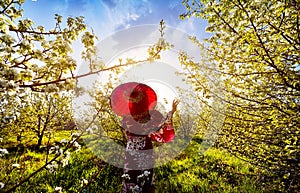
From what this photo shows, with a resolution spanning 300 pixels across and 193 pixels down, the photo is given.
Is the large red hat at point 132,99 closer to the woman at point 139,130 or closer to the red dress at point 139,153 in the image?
the woman at point 139,130

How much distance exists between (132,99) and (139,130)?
467 millimetres

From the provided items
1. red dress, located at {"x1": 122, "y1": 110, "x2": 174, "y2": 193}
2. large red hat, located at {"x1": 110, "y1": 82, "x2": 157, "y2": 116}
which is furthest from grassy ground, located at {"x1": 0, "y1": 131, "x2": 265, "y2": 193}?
large red hat, located at {"x1": 110, "y1": 82, "x2": 157, "y2": 116}

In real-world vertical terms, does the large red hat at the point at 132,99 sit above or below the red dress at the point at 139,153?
above

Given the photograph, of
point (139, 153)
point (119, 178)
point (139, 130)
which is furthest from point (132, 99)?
point (119, 178)

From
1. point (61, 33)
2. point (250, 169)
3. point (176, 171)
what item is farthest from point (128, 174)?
point (250, 169)

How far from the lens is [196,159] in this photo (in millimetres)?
9203

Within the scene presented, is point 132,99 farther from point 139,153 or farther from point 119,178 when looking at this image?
point 119,178

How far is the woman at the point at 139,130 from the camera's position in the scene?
2.85 meters

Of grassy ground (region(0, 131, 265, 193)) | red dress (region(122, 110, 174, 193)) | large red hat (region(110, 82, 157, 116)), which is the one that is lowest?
grassy ground (region(0, 131, 265, 193))

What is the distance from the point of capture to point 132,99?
2818 mm

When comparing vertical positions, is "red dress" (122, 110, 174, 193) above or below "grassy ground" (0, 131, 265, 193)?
above

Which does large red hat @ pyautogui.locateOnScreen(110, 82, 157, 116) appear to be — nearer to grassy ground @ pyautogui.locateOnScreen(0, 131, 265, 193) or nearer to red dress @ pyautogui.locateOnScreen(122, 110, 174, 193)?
red dress @ pyautogui.locateOnScreen(122, 110, 174, 193)

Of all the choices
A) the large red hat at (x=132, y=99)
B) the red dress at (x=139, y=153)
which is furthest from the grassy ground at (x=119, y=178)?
the large red hat at (x=132, y=99)

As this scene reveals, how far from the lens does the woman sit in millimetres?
2850
